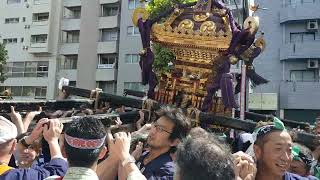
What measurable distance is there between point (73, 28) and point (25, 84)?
613 centimetres

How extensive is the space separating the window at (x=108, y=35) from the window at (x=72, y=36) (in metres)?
2.39

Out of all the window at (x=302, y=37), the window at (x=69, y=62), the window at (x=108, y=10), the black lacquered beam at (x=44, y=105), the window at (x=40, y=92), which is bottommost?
the black lacquered beam at (x=44, y=105)

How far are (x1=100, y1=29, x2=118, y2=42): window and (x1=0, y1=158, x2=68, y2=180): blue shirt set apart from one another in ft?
98.1

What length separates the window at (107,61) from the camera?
3242 centimetres

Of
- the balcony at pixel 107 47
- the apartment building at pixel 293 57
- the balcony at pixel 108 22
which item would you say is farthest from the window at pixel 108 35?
the apartment building at pixel 293 57

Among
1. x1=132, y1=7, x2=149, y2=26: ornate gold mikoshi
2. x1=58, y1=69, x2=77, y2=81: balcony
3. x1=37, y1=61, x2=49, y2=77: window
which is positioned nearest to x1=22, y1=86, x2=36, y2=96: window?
x1=37, y1=61, x2=49, y2=77: window

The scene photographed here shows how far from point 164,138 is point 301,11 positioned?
2226 cm

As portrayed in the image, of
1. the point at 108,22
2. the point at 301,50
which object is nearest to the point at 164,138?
the point at 301,50

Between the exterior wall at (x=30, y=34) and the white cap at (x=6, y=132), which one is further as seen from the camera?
the exterior wall at (x=30, y=34)

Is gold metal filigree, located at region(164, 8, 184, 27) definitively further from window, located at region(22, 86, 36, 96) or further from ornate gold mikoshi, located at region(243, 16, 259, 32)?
window, located at region(22, 86, 36, 96)

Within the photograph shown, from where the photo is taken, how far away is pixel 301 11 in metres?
23.8

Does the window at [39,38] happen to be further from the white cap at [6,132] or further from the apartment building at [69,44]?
the white cap at [6,132]

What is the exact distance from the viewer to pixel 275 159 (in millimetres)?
3119

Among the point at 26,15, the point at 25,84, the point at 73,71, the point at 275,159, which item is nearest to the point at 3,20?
the point at 26,15
